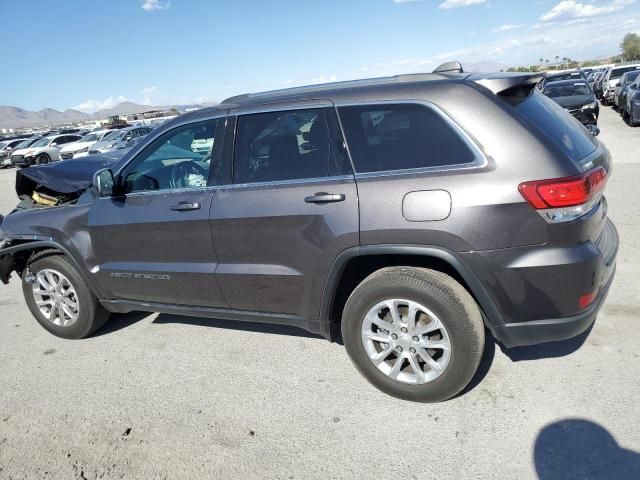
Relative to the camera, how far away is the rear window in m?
2.55

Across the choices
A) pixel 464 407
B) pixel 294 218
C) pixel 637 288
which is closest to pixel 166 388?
pixel 294 218

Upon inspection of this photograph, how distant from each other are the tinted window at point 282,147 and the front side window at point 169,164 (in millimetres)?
399

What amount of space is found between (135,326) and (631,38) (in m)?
91.6

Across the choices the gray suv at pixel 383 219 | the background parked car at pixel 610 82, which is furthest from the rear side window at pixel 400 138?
the background parked car at pixel 610 82

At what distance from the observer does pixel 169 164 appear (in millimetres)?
3701

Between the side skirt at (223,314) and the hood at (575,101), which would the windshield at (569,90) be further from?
the side skirt at (223,314)

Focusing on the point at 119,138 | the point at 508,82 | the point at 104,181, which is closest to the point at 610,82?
the point at 119,138

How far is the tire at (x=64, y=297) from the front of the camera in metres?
4.03

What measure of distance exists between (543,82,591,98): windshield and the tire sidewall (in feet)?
46.1

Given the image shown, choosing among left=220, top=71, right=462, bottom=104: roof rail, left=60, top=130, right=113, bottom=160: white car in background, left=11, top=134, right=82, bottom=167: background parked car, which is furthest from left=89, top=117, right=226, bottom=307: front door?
left=11, top=134, right=82, bottom=167: background parked car

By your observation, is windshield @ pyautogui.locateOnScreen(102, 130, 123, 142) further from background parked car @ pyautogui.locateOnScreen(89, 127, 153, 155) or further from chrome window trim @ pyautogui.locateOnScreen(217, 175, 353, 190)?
chrome window trim @ pyautogui.locateOnScreen(217, 175, 353, 190)

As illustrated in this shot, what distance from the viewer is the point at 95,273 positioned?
12.6 ft

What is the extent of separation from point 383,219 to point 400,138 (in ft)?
1.58

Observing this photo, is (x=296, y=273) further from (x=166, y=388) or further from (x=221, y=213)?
(x=166, y=388)
